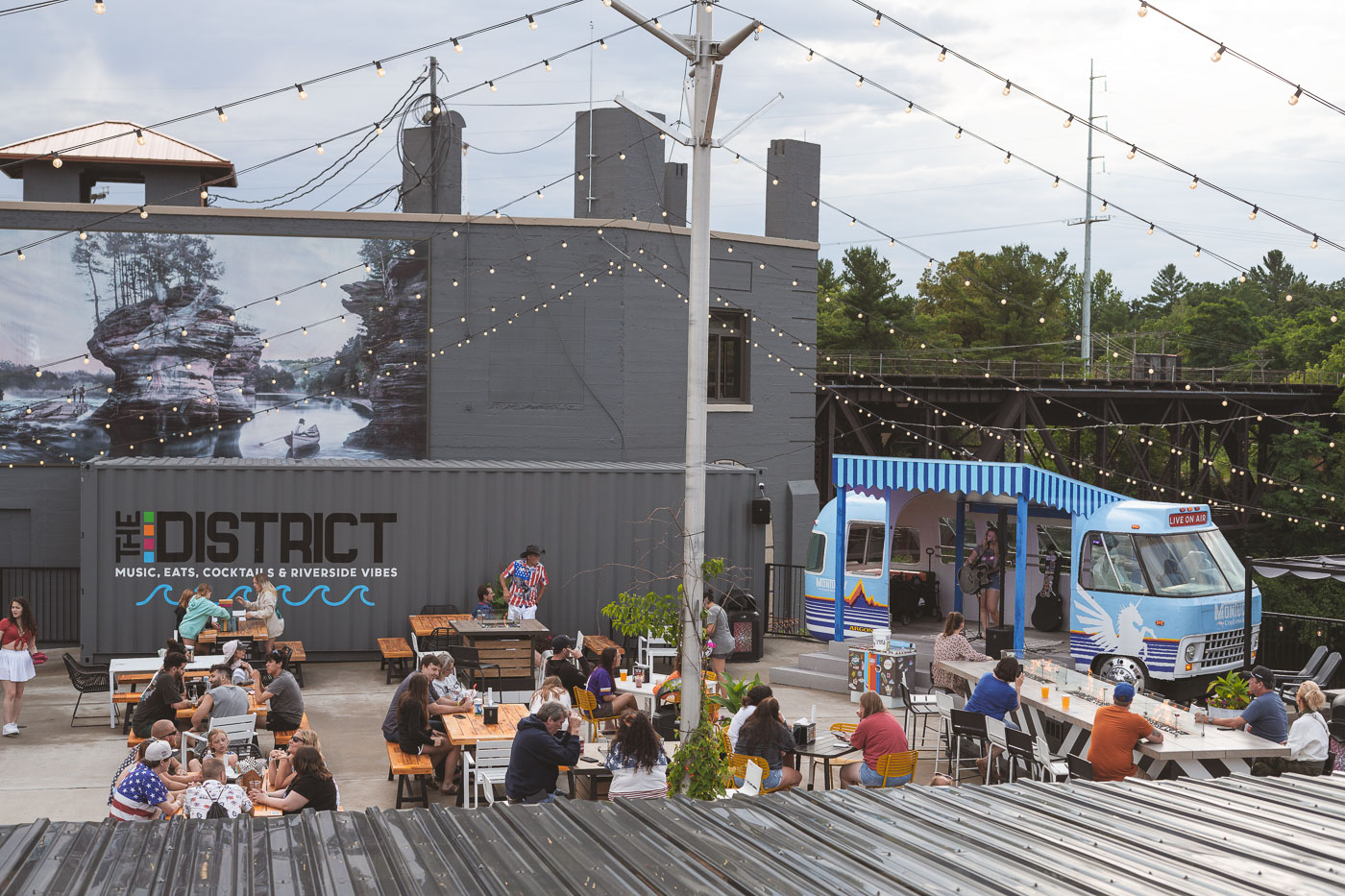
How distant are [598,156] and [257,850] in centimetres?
2047

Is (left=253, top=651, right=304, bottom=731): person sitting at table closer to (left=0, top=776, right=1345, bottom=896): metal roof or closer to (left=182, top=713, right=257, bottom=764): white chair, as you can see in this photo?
(left=182, top=713, right=257, bottom=764): white chair

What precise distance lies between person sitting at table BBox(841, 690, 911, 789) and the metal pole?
5.22 ft

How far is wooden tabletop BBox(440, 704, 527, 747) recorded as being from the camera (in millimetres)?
10570

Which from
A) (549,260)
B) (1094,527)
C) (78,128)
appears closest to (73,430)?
(78,128)

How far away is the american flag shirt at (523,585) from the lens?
1653 centimetres

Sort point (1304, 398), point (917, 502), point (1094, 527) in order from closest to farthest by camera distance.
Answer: point (1094, 527) → point (917, 502) → point (1304, 398)

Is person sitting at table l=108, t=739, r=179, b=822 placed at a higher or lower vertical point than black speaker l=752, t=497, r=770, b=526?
lower

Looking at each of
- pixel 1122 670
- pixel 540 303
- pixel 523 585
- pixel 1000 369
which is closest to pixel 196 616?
pixel 523 585

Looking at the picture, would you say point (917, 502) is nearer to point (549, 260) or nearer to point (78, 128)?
point (549, 260)

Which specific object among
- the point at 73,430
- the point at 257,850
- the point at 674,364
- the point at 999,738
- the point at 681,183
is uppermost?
the point at 681,183

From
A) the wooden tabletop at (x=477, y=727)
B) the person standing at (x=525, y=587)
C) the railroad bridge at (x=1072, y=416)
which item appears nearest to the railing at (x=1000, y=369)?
the railroad bridge at (x=1072, y=416)

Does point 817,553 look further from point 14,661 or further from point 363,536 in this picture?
Result: point 14,661

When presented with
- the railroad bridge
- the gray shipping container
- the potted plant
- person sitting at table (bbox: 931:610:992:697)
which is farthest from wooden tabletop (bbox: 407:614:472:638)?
the railroad bridge

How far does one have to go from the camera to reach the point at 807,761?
12562 millimetres
